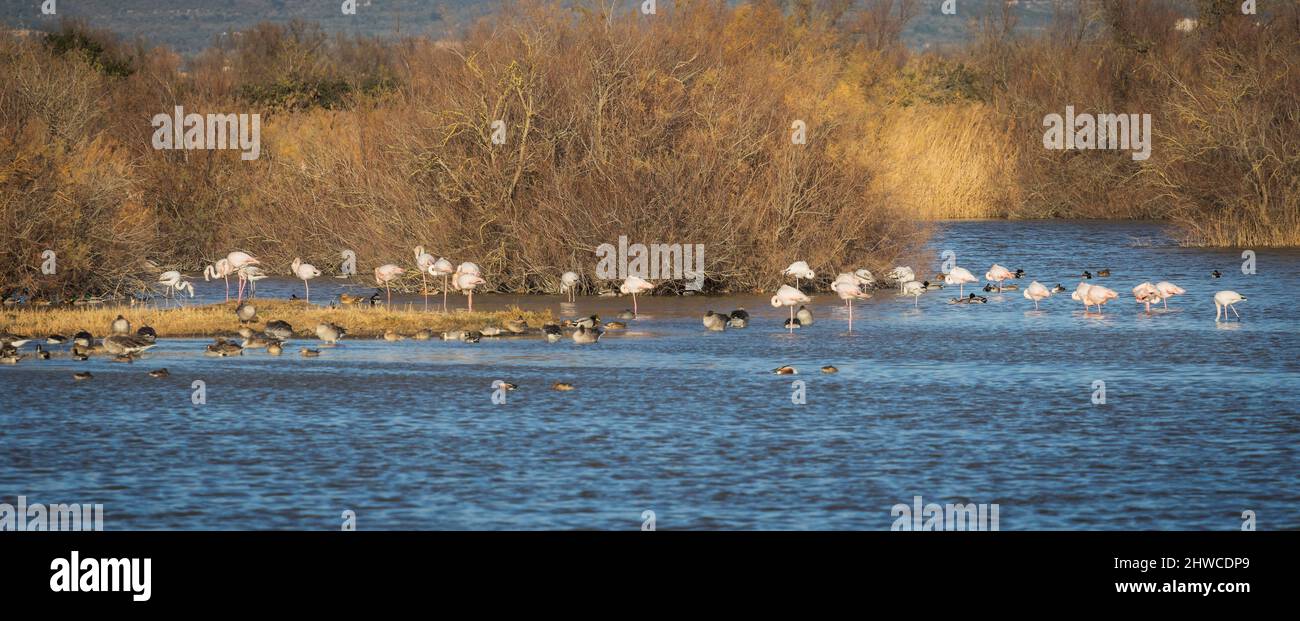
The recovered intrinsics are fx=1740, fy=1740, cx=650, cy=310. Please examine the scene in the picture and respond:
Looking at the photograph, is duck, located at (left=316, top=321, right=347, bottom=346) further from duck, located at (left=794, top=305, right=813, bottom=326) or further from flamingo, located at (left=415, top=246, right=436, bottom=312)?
duck, located at (left=794, top=305, right=813, bottom=326)

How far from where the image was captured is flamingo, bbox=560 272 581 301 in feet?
85.8

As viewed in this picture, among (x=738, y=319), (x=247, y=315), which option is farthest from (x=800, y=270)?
(x=247, y=315)

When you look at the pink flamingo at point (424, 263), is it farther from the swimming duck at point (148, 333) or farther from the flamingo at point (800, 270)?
the flamingo at point (800, 270)

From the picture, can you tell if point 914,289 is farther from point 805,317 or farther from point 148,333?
point 148,333

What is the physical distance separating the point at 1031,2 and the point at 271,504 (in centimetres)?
17487

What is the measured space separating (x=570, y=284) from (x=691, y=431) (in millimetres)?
11411

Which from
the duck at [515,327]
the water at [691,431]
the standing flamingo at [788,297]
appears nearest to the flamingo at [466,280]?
the duck at [515,327]

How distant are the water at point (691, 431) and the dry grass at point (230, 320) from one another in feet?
3.45

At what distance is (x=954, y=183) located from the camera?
171ft

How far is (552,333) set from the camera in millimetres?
21812

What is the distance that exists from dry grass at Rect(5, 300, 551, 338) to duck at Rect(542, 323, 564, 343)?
1.04m

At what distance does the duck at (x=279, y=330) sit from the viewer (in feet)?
70.8

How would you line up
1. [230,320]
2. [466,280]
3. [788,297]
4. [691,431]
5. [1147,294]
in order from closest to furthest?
[691,431] < [230,320] < [788,297] < [466,280] < [1147,294]
